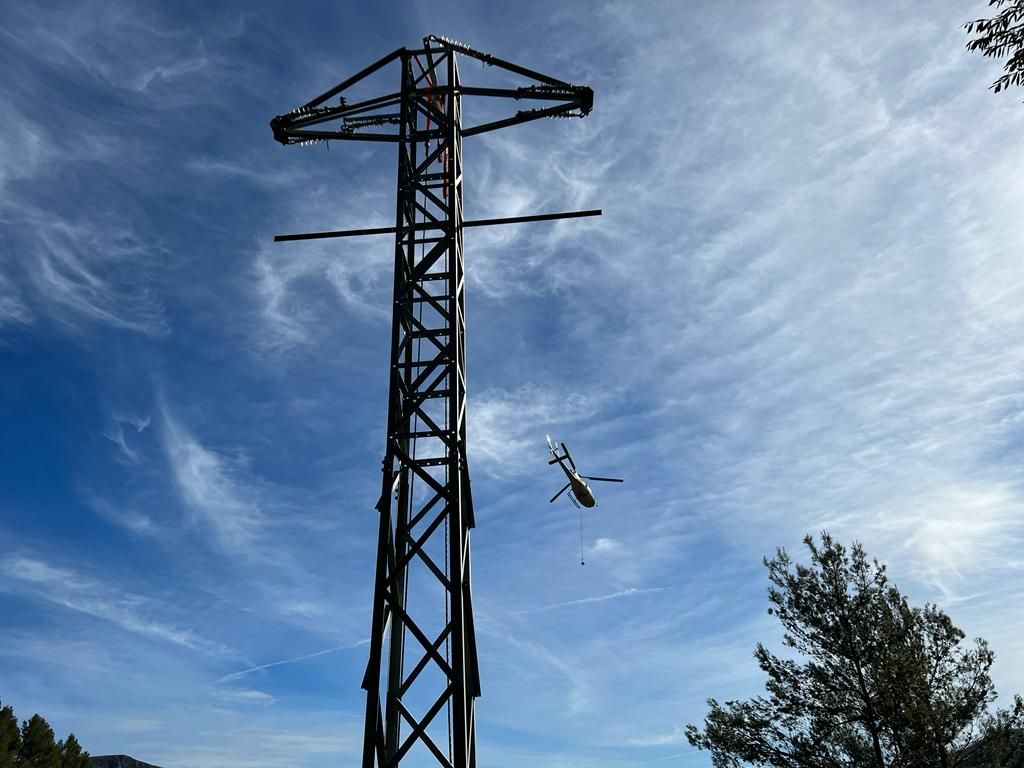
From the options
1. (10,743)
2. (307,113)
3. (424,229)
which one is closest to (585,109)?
(424,229)

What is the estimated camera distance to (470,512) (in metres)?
11.1

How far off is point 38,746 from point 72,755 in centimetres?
274

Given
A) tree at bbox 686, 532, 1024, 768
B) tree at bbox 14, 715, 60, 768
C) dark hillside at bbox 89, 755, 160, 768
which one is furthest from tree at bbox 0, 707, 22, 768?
dark hillside at bbox 89, 755, 160, 768

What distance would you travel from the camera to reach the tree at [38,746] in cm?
4181

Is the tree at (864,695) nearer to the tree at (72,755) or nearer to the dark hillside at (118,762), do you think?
the tree at (72,755)

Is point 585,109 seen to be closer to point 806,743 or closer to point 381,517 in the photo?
point 381,517

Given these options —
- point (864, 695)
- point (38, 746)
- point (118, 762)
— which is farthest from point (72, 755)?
point (118, 762)

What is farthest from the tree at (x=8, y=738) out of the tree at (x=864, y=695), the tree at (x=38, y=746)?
the tree at (x=864, y=695)

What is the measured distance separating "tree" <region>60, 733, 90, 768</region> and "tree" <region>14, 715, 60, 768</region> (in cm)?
100

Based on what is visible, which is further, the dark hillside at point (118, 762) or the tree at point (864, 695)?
the dark hillside at point (118, 762)

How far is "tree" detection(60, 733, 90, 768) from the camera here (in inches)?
1737

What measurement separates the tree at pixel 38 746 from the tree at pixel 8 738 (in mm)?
545

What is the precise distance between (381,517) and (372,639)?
5.62ft

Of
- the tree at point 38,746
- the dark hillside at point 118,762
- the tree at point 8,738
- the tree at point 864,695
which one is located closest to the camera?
the tree at point 864,695
